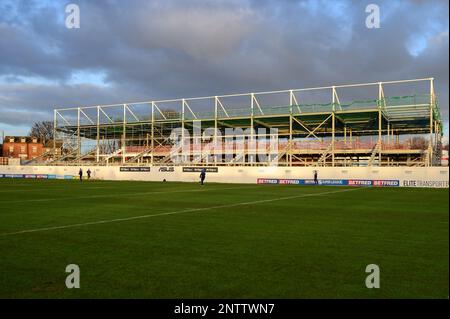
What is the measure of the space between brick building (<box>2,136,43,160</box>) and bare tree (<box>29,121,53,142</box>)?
4481 millimetres

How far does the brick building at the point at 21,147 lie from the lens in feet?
357

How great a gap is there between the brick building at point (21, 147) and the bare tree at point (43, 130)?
4481 millimetres

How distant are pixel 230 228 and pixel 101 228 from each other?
3.45 metres

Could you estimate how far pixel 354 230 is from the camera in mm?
11398

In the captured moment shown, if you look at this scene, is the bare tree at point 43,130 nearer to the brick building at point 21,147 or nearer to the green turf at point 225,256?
the brick building at point 21,147

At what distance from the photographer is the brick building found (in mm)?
108812

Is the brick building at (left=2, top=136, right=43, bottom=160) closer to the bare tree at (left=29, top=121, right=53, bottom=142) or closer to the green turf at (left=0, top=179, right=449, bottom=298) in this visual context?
the bare tree at (left=29, top=121, right=53, bottom=142)

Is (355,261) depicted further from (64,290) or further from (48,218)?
(48,218)

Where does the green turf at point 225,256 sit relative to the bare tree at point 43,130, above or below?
below

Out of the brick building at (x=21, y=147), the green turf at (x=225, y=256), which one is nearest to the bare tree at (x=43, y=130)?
the brick building at (x=21, y=147)

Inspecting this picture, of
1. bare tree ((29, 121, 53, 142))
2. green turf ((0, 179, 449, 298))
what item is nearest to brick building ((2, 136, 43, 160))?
bare tree ((29, 121, 53, 142))
